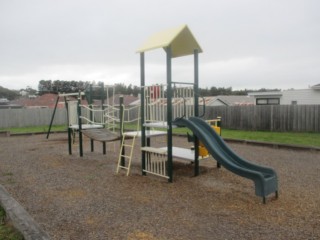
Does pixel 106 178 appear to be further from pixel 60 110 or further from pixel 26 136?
pixel 60 110

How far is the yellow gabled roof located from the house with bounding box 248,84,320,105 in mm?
19284

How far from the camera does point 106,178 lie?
673 cm

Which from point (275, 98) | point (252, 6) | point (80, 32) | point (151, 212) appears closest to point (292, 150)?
point (252, 6)

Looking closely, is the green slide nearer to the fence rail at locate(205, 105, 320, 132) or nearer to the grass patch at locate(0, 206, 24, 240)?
the grass patch at locate(0, 206, 24, 240)

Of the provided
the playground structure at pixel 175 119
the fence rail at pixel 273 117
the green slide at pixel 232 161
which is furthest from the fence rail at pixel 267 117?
the green slide at pixel 232 161

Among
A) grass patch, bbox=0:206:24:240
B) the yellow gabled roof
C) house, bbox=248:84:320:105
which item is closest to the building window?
house, bbox=248:84:320:105

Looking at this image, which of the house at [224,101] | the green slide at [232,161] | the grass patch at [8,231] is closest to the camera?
the grass patch at [8,231]

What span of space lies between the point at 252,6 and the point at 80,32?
8.43 metres

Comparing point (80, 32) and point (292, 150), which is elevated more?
point (80, 32)

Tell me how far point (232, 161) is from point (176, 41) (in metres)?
3.08

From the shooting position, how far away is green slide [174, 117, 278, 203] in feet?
16.0

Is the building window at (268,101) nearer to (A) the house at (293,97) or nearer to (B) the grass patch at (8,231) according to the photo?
(A) the house at (293,97)

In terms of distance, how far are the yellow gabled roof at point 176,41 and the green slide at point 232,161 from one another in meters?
1.74

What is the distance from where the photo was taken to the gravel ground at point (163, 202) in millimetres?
3805
